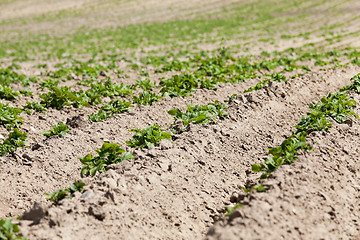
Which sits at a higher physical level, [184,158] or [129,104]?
[129,104]

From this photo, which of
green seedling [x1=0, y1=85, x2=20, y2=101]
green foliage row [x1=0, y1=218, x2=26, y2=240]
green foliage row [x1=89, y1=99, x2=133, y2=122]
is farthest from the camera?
green seedling [x1=0, y1=85, x2=20, y2=101]

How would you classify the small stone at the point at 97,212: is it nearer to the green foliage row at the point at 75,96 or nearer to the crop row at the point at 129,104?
the crop row at the point at 129,104

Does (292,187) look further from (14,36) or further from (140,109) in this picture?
(14,36)

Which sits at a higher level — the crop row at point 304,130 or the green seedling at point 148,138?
the green seedling at point 148,138

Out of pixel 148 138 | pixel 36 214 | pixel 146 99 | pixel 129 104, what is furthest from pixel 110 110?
pixel 36 214

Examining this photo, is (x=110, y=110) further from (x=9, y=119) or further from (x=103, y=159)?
(x=103, y=159)

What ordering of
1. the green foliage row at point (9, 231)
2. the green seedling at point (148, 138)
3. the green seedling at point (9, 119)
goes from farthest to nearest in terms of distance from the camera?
the green seedling at point (9, 119) < the green seedling at point (148, 138) < the green foliage row at point (9, 231)

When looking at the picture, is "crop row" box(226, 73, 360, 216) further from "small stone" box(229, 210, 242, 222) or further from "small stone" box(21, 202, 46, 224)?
"small stone" box(21, 202, 46, 224)

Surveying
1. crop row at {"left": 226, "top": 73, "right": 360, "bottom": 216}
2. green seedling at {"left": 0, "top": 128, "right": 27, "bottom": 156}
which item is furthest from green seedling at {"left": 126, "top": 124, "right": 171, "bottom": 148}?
green seedling at {"left": 0, "top": 128, "right": 27, "bottom": 156}

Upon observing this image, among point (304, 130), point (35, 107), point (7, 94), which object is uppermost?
point (7, 94)

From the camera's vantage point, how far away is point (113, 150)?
6.20 m

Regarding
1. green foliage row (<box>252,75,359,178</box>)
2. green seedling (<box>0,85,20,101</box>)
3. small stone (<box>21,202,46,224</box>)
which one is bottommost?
green foliage row (<box>252,75,359,178</box>)

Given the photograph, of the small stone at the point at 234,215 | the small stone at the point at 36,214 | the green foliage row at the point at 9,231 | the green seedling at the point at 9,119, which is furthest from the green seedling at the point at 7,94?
the small stone at the point at 234,215

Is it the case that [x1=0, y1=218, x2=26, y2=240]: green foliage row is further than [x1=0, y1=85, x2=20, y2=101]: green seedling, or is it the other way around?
[x1=0, y1=85, x2=20, y2=101]: green seedling
